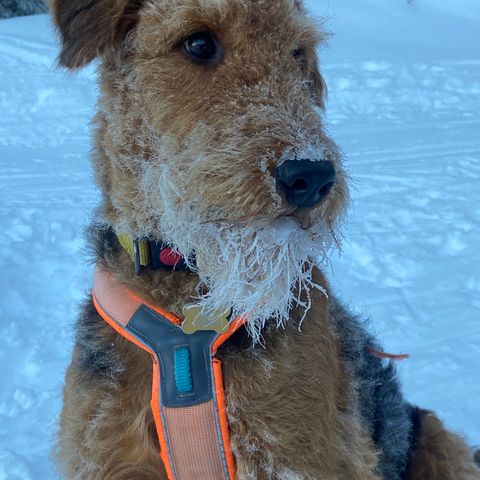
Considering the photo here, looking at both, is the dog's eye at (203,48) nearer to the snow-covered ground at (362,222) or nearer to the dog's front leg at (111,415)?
the snow-covered ground at (362,222)

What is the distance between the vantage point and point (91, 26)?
7.16ft

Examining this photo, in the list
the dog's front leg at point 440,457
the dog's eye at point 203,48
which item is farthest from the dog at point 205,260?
the dog's front leg at point 440,457

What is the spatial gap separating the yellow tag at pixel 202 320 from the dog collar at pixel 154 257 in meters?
→ 0.15

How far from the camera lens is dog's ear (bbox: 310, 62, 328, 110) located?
2686 millimetres

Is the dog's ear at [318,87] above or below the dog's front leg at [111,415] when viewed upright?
above

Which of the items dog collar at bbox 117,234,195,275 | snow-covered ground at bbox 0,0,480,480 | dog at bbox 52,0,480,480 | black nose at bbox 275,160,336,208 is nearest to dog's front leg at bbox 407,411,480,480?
dog at bbox 52,0,480,480

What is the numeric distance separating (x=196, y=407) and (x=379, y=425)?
951 mm

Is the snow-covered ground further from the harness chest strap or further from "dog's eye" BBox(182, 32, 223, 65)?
the harness chest strap

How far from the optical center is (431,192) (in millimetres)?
6492

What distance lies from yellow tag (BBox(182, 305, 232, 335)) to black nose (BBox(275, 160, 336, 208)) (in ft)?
1.54

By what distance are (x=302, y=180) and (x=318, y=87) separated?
1.11 meters

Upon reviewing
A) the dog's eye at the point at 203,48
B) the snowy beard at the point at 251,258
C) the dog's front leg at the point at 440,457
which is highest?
the dog's eye at the point at 203,48

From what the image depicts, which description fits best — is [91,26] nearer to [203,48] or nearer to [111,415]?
[203,48]

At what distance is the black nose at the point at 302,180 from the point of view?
69.0 inches
